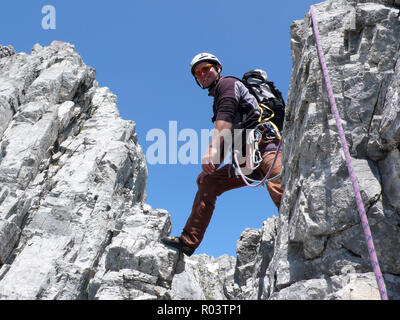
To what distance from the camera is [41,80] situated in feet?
73.3

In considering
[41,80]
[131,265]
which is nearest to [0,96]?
[41,80]

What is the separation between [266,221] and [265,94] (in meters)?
4.41

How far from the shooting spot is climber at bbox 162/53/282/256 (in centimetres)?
836

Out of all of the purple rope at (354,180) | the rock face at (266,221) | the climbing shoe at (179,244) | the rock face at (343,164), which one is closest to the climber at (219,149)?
the climbing shoe at (179,244)

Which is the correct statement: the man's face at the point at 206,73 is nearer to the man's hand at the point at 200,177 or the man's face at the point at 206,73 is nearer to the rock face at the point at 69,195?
the man's hand at the point at 200,177

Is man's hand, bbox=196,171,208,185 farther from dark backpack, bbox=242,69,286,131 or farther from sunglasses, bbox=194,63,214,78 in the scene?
sunglasses, bbox=194,63,214,78

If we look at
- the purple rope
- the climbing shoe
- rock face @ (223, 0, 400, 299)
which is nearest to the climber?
the climbing shoe

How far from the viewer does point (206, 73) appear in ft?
31.7

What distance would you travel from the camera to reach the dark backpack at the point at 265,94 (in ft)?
30.7

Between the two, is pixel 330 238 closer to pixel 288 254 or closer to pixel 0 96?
pixel 288 254

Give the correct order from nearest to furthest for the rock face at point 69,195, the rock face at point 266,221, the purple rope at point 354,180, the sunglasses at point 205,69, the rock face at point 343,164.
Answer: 1. the purple rope at point 354,180
2. the rock face at point 343,164
3. the rock face at point 266,221
4. the sunglasses at point 205,69
5. the rock face at point 69,195

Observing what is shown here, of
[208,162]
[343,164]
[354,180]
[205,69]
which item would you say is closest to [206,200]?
[208,162]

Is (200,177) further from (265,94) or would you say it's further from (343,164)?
(343,164)

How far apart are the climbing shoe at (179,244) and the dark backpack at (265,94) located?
4169mm
